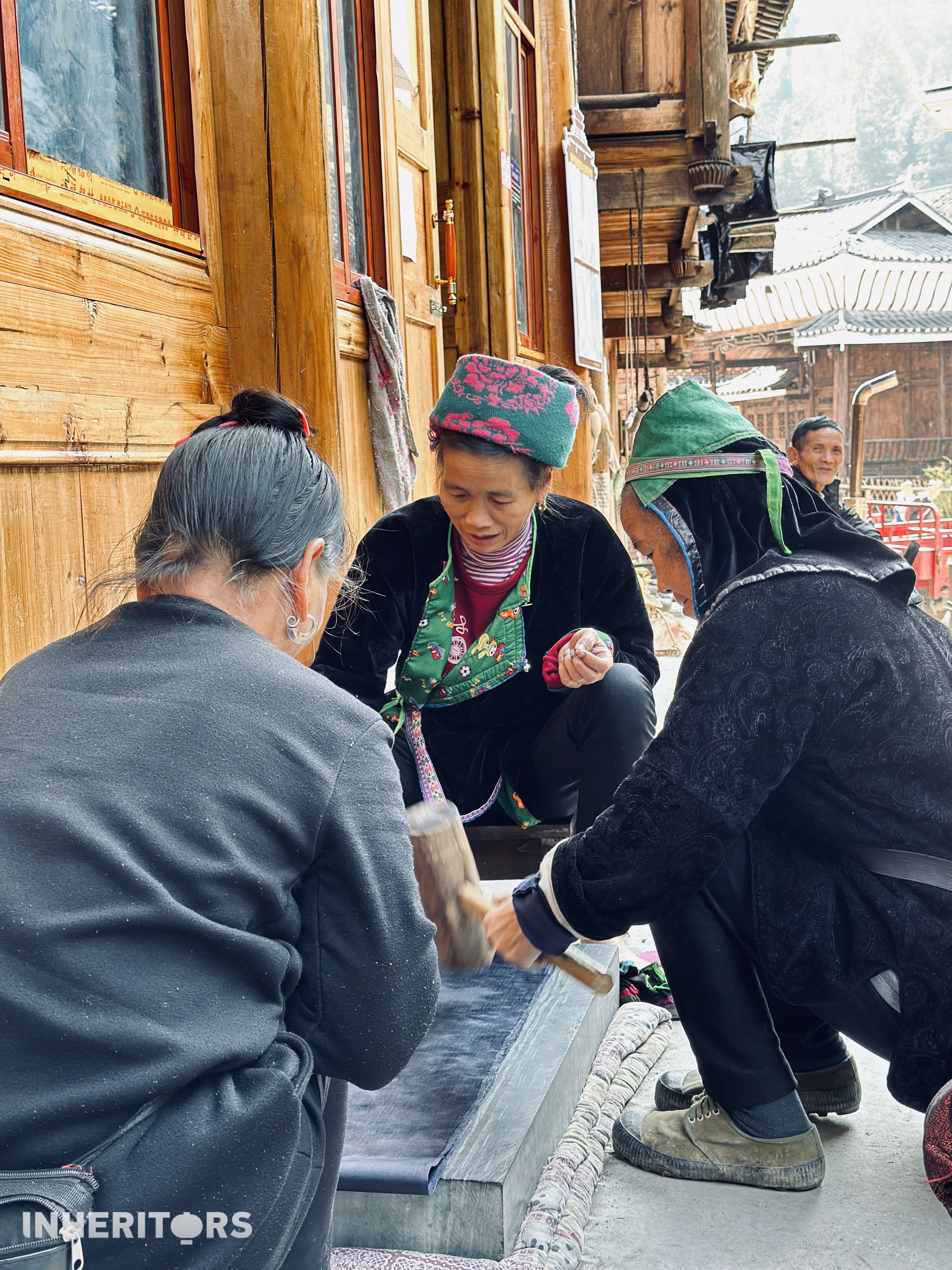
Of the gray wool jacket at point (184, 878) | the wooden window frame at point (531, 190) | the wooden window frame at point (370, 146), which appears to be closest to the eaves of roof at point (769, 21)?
the wooden window frame at point (531, 190)

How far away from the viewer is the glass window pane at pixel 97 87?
2.18 metres

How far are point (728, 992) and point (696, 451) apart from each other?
91 centimetres

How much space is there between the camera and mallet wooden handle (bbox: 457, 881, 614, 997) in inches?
79.0

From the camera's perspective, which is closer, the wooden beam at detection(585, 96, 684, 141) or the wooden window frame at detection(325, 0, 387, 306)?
the wooden window frame at detection(325, 0, 387, 306)

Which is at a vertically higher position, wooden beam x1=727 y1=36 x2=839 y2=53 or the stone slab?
wooden beam x1=727 y1=36 x2=839 y2=53

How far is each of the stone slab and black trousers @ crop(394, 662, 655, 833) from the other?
595mm

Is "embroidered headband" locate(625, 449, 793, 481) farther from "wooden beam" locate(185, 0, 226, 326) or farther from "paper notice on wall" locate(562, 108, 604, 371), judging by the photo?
"paper notice on wall" locate(562, 108, 604, 371)

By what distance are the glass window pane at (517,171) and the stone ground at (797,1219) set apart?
4662mm

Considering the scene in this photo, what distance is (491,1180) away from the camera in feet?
5.78

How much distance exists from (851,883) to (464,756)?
1204 mm

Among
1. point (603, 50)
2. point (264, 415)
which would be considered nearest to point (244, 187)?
point (264, 415)

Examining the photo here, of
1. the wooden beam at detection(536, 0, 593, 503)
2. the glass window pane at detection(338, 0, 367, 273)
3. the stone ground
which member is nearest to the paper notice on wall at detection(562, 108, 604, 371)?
the wooden beam at detection(536, 0, 593, 503)

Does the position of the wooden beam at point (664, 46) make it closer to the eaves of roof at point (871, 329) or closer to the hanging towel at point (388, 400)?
the hanging towel at point (388, 400)

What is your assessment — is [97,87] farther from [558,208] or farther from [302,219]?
[558,208]
